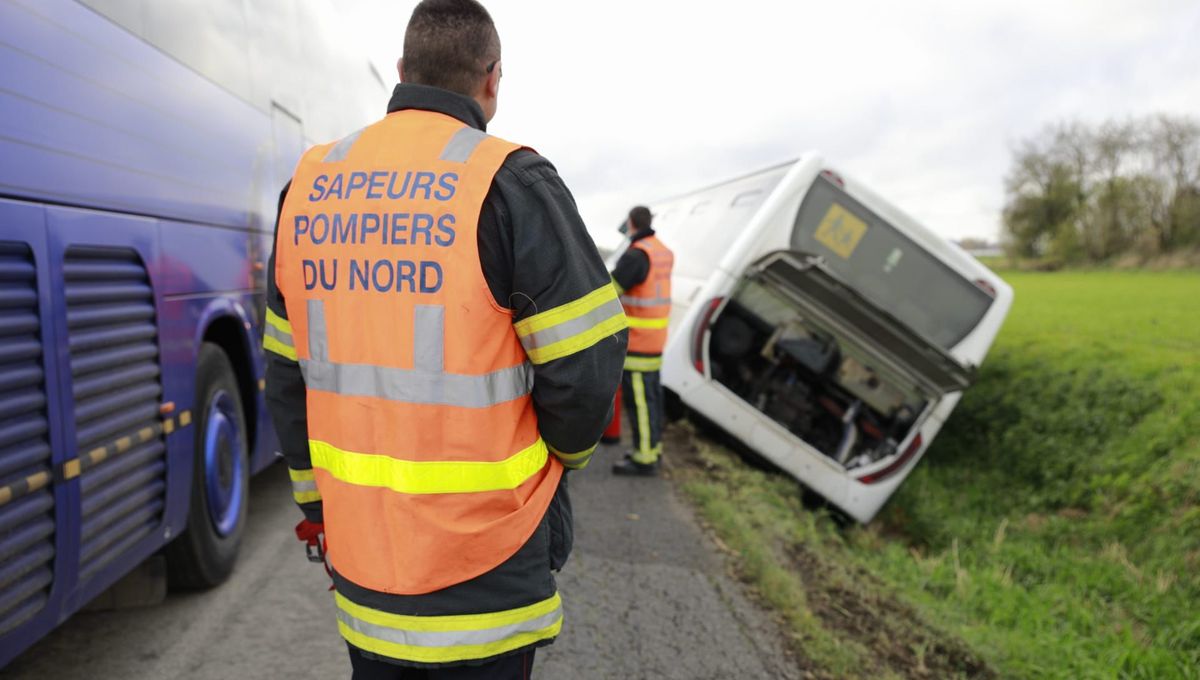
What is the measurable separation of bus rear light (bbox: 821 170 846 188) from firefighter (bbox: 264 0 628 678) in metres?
5.30

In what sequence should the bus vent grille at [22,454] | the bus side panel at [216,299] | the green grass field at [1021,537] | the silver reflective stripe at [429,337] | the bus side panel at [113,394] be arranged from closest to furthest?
1. the silver reflective stripe at [429,337]
2. the bus vent grille at [22,454]
3. the bus side panel at [113,394]
4. the bus side panel at [216,299]
5. the green grass field at [1021,537]

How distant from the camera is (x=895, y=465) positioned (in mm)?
6070

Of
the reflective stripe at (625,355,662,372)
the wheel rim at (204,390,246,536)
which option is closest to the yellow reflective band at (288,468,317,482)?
the wheel rim at (204,390,246,536)

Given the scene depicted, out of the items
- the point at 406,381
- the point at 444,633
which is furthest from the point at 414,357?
the point at 444,633

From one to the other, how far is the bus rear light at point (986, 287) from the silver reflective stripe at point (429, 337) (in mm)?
6132

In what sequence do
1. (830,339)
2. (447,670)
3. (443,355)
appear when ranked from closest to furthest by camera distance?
(443,355)
(447,670)
(830,339)

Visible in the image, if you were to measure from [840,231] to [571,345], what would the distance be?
548 cm

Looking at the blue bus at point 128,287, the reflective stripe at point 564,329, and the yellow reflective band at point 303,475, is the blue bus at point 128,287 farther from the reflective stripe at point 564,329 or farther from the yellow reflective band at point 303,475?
the reflective stripe at point 564,329

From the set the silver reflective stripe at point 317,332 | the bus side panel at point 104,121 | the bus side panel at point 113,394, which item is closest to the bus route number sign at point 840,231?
the bus side panel at point 104,121

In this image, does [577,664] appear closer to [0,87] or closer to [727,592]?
[727,592]

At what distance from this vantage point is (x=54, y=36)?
8.35ft

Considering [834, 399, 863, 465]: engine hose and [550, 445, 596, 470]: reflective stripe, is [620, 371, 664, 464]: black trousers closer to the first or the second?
[834, 399, 863, 465]: engine hose

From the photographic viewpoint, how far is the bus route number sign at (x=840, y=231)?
6566 millimetres

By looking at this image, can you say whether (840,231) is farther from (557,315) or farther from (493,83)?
(557,315)
